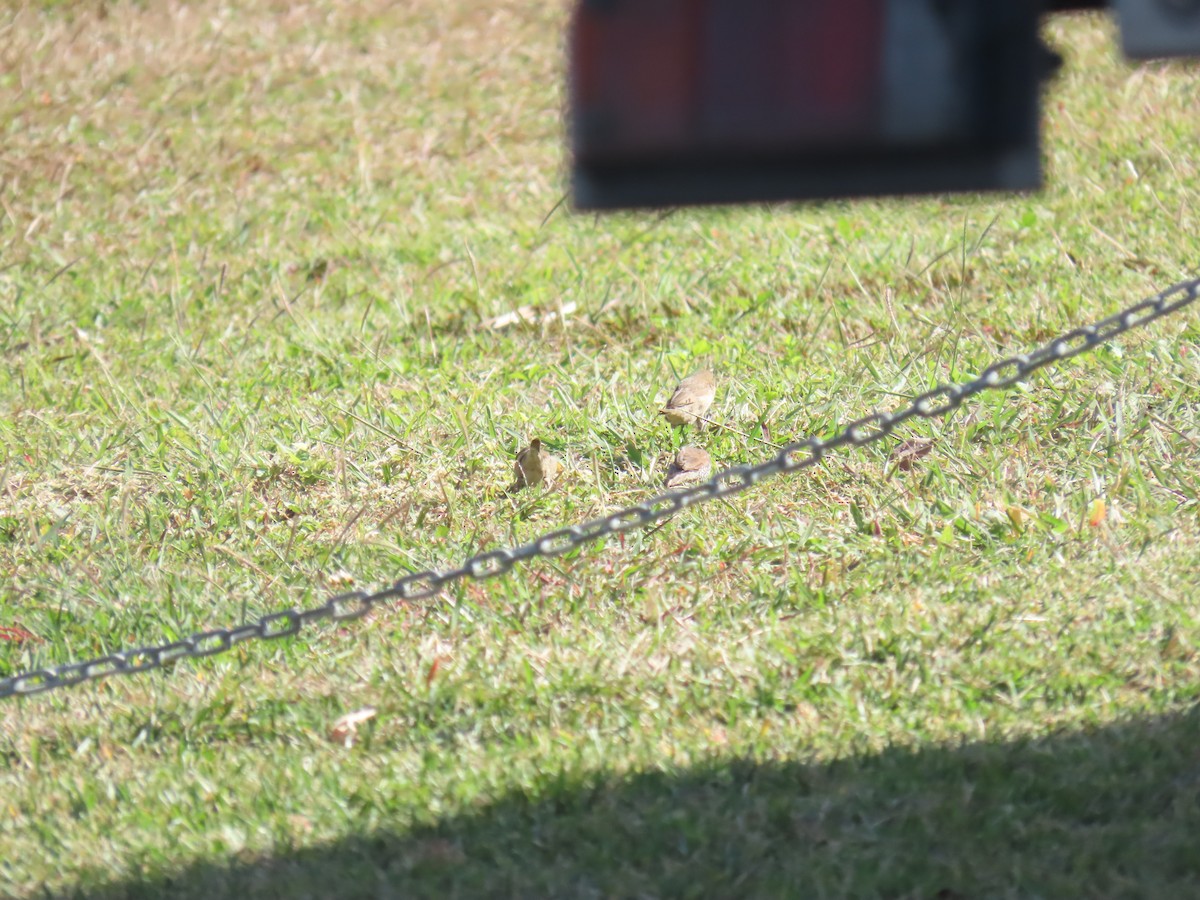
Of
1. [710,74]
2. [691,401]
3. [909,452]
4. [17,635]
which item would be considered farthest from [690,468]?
[710,74]

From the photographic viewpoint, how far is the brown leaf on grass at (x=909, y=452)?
175 inches

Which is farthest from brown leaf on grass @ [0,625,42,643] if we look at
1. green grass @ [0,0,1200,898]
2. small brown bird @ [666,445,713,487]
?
small brown bird @ [666,445,713,487]

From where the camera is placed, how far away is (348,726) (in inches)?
141

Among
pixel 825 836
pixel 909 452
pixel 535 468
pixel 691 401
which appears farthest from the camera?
pixel 691 401

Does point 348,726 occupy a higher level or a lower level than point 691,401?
lower

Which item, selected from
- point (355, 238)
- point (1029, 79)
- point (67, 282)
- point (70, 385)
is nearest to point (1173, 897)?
point (1029, 79)

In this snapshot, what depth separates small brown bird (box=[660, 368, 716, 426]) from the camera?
4.80 metres

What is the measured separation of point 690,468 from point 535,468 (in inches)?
18.7

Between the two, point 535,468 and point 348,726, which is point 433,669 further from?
point 535,468

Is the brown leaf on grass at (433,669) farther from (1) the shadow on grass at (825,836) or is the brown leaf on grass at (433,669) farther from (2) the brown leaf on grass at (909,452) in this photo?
(2) the brown leaf on grass at (909,452)

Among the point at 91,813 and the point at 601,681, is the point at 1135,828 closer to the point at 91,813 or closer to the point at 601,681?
the point at 601,681

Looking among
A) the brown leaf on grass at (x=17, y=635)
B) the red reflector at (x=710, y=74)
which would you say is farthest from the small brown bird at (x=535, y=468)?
the red reflector at (x=710, y=74)

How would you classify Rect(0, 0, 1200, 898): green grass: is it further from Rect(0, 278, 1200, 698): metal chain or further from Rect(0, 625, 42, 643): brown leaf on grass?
Rect(0, 278, 1200, 698): metal chain

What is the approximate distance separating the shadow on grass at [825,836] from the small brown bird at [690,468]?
1342 mm
